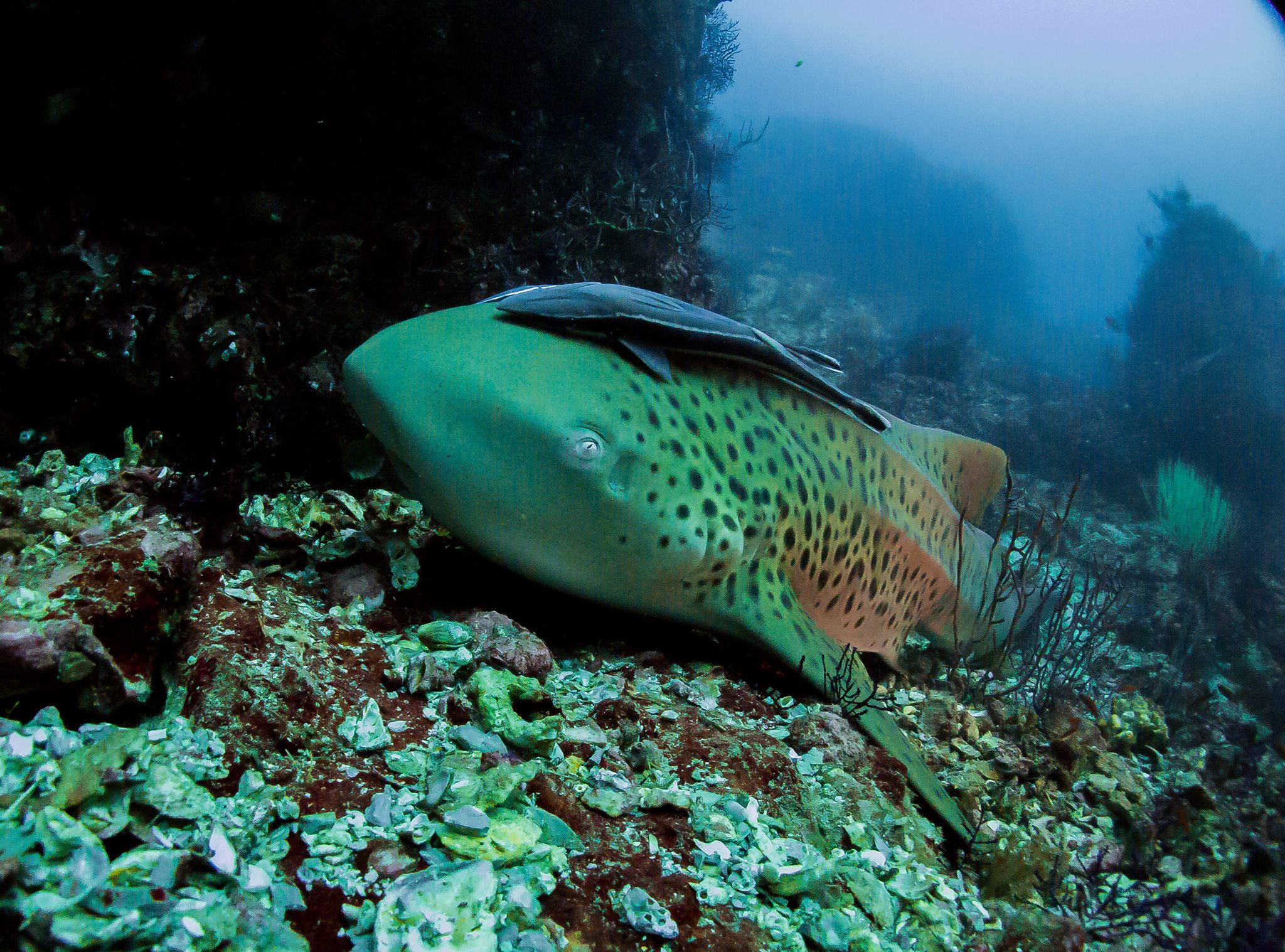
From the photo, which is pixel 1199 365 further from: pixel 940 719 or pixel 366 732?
pixel 366 732

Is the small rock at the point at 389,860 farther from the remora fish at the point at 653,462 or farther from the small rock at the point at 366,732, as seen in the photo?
the remora fish at the point at 653,462

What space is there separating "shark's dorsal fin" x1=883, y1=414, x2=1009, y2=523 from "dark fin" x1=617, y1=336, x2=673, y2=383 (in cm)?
184

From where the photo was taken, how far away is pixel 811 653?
279 centimetres

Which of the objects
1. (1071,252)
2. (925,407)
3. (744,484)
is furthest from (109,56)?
(1071,252)

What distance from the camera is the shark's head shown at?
2232 mm

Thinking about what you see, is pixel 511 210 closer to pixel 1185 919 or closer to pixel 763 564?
pixel 763 564

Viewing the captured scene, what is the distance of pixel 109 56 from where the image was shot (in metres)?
3.41

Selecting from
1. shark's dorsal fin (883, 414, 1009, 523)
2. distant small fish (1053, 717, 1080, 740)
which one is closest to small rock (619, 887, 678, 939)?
distant small fish (1053, 717, 1080, 740)

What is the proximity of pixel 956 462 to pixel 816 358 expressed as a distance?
177 cm

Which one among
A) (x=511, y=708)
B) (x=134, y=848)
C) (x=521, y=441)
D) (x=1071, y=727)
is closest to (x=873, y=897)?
(x=511, y=708)

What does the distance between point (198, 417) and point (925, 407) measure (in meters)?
13.5

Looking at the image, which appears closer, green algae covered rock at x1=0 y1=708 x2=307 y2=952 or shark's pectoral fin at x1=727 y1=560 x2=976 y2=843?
green algae covered rock at x1=0 y1=708 x2=307 y2=952

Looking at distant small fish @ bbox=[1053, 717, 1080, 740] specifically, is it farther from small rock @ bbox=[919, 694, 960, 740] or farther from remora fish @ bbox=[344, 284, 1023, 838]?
remora fish @ bbox=[344, 284, 1023, 838]

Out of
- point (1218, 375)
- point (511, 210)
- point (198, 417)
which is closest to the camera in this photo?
point (198, 417)
